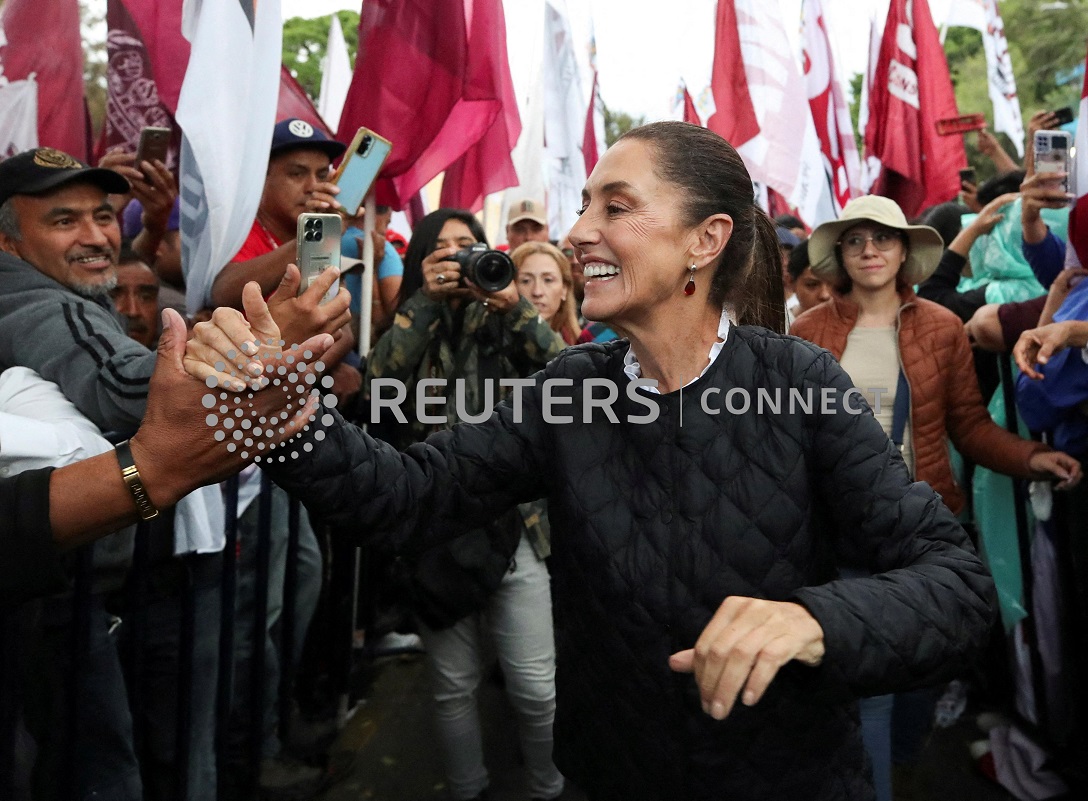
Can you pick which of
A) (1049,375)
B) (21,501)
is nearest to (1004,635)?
(1049,375)

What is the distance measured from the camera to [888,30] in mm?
5438

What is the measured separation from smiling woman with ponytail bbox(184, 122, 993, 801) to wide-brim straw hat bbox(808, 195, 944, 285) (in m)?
1.68

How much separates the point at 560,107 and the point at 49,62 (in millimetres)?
3304

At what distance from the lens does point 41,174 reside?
8.30 feet

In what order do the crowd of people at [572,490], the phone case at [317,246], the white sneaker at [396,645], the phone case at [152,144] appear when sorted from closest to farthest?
the crowd of people at [572,490] → the phone case at [317,246] → the phone case at [152,144] → the white sneaker at [396,645]

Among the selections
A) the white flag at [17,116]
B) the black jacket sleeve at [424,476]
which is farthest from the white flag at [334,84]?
the black jacket sleeve at [424,476]

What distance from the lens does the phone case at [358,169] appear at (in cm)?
297

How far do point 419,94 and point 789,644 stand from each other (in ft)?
9.99

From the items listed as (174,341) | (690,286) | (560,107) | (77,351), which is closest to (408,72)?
(77,351)

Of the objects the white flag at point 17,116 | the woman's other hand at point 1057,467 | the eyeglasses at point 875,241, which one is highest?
the white flag at point 17,116

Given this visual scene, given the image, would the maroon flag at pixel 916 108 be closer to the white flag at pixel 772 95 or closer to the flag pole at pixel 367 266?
the white flag at pixel 772 95

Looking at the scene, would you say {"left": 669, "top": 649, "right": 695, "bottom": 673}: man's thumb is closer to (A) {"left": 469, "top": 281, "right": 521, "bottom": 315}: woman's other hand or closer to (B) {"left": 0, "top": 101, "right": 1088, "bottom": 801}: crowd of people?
(B) {"left": 0, "top": 101, "right": 1088, "bottom": 801}: crowd of people

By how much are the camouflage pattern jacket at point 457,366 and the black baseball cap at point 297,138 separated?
78 cm

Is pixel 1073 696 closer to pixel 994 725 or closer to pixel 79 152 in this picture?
pixel 994 725
